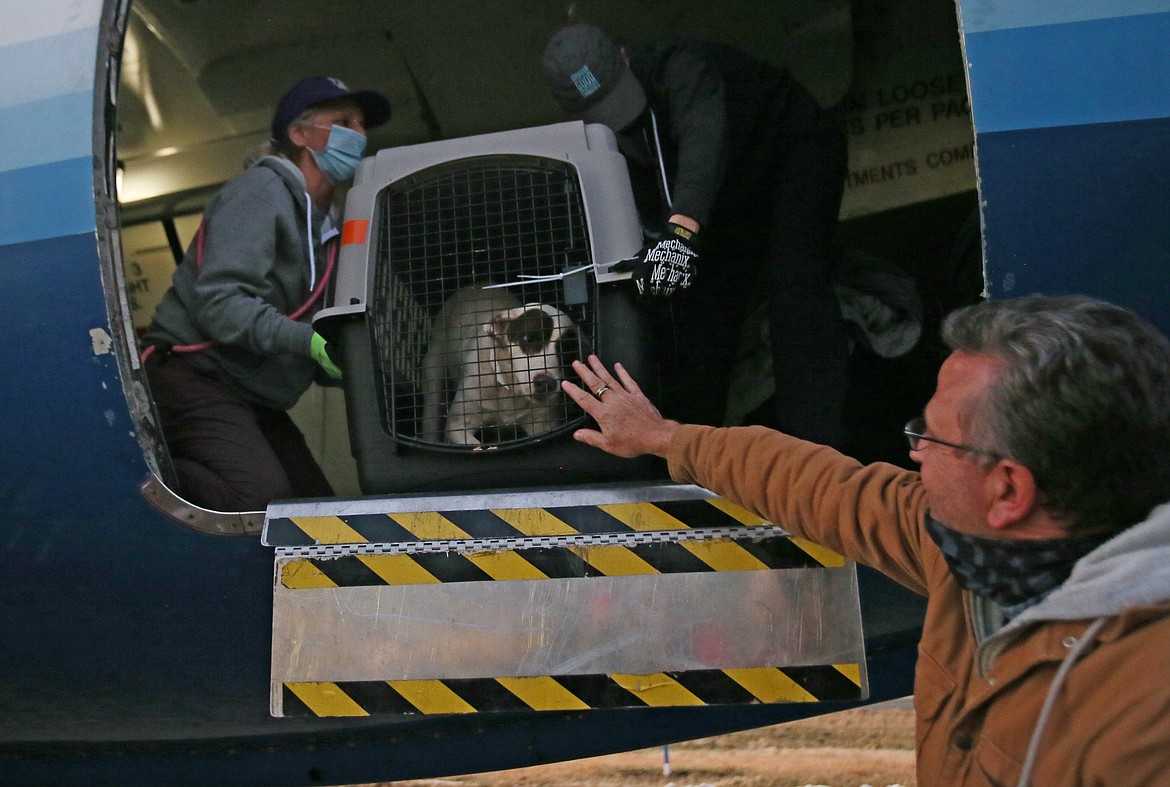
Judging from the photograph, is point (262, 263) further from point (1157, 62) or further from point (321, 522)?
point (1157, 62)

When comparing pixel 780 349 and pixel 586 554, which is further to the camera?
pixel 780 349

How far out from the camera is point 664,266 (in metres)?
1.96

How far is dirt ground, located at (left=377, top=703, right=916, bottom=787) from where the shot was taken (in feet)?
12.1

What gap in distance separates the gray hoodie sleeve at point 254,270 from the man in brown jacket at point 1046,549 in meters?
1.34

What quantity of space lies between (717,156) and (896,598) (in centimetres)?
96

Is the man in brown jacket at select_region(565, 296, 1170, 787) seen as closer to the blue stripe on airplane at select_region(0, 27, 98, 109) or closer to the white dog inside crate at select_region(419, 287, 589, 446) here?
the white dog inside crate at select_region(419, 287, 589, 446)

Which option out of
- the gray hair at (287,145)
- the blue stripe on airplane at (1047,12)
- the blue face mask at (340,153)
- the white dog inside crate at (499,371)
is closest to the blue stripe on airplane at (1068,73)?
the blue stripe on airplane at (1047,12)

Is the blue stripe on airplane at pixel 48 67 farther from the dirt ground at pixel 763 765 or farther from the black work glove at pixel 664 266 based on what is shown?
the dirt ground at pixel 763 765

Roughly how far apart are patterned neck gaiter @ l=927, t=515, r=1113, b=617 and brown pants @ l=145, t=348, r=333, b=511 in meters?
1.36

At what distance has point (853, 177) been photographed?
3416 millimetres

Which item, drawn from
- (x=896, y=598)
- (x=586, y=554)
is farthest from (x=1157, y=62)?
(x=586, y=554)

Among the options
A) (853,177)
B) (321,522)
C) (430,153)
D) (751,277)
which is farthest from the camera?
(853,177)

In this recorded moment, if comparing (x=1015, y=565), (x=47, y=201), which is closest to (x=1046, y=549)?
(x=1015, y=565)

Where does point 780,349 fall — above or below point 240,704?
above
